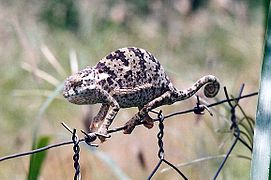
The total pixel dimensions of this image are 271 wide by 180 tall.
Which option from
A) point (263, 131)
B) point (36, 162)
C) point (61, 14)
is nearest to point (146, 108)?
point (263, 131)

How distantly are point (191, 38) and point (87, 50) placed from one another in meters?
0.85

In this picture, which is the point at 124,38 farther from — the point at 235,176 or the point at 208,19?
the point at 235,176

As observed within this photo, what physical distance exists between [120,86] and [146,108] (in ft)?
0.18

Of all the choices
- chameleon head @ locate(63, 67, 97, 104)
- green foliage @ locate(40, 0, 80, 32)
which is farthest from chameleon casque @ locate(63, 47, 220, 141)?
green foliage @ locate(40, 0, 80, 32)

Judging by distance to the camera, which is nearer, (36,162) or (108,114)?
(108,114)

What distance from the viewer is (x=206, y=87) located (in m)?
1.14

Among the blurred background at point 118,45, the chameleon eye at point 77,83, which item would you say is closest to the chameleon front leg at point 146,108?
the chameleon eye at point 77,83

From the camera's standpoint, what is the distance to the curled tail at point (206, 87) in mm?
1102

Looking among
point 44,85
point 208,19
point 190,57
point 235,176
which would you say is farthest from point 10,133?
point 208,19

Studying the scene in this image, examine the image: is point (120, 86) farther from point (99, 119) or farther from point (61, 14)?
point (61, 14)

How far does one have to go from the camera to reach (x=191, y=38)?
4637mm

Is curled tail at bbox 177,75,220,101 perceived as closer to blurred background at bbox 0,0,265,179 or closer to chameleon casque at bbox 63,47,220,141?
chameleon casque at bbox 63,47,220,141

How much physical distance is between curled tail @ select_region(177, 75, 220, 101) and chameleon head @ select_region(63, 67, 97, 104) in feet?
0.53

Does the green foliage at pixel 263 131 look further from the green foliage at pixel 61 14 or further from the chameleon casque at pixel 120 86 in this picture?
the green foliage at pixel 61 14
